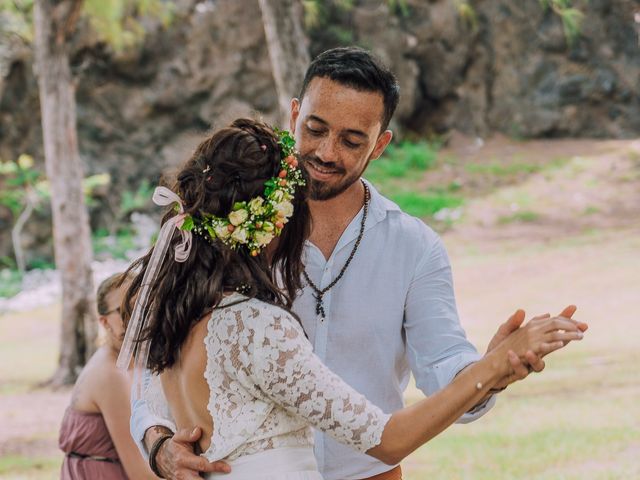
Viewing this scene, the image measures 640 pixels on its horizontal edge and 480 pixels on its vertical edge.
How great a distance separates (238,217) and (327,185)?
93 centimetres

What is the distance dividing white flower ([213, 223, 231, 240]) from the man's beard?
34.0 inches

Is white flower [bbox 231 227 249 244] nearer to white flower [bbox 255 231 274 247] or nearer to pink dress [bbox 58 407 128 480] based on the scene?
white flower [bbox 255 231 274 247]

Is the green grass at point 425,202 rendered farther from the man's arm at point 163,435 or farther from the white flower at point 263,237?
the white flower at point 263,237

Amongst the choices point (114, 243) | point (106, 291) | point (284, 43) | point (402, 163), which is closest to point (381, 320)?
point (106, 291)

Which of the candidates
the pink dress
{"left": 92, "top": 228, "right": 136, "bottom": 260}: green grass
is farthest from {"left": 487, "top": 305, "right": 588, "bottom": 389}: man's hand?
{"left": 92, "top": 228, "right": 136, "bottom": 260}: green grass

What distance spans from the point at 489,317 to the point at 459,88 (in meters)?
Answer: 13.8

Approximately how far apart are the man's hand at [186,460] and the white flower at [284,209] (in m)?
0.58

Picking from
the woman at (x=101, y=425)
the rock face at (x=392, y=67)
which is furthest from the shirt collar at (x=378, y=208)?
the rock face at (x=392, y=67)

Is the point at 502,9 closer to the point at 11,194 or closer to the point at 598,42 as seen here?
the point at 598,42

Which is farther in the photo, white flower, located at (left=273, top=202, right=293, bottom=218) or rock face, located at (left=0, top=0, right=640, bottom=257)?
rock face, located at (left=0, top=0, right=640, bottom=257)

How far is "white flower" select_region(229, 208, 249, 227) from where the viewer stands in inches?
97.1

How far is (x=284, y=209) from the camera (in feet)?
8.29

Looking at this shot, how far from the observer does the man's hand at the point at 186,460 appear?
2494 millimetres

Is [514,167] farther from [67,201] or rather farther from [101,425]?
[101,425]
